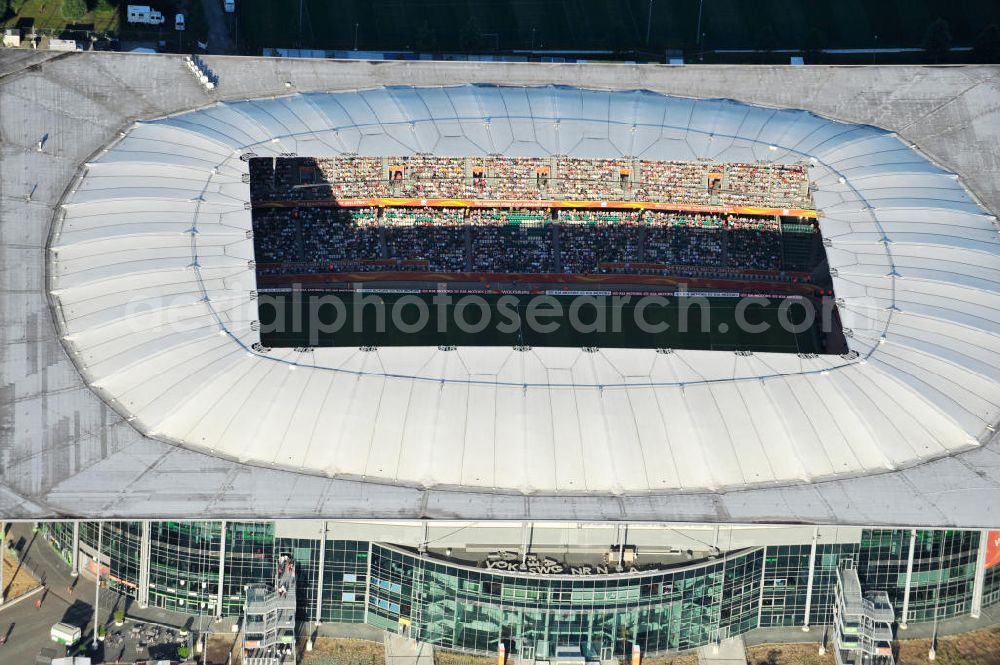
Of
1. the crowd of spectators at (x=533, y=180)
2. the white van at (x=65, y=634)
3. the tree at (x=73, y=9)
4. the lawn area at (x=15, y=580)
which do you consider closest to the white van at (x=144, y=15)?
the tree at (x=73, y=9)

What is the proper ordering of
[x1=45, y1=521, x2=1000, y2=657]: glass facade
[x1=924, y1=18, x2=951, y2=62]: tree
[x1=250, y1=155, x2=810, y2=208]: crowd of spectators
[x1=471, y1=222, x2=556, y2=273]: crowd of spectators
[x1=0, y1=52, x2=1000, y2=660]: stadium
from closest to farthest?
1. [x1=0, y1=52, x2=1000, y2=660]: stadium
2. [x1=45, y1=521, x2=1000, y2=657]: glass facade
3. [x1=250, y1=155, x2=810, y2=208]: crowd of spectators
4. [x1=471, y1=222, x2=556, y2=273]: crowd of spectators
5. [x1=924, y1=18, x2=951, y2=62]: tree

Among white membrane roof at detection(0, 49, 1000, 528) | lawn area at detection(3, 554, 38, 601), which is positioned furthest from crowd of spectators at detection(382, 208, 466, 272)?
lawn area at detection(3, 554, 38, 601)

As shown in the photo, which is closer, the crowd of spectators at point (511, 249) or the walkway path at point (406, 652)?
the walkway path at point (406, 652)

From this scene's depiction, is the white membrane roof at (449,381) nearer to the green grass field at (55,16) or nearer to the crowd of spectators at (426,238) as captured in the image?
the crowd of spectators at (426,238)

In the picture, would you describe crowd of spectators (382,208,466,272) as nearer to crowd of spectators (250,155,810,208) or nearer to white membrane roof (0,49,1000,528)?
crowd of spectators (250,155,810,208)

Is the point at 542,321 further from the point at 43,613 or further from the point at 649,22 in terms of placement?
the point at 43,613

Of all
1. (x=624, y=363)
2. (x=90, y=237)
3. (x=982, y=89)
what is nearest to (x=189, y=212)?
(x=90, y=237)
